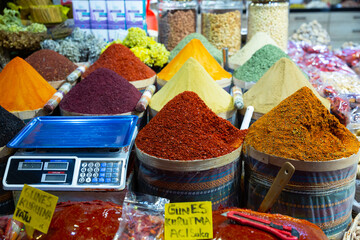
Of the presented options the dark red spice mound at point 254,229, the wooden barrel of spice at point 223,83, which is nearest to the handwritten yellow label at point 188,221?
the dark red spice mound at point 254,229

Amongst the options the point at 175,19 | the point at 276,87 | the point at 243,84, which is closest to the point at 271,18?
the point at 175,19

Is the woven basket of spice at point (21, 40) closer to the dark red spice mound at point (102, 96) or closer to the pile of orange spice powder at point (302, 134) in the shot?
the dark red spice mound at point (102, 96)

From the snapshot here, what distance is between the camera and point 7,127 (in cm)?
117

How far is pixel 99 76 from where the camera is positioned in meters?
1.51

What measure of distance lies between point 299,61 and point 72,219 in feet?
6.93

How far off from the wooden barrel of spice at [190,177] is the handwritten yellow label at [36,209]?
315 mm

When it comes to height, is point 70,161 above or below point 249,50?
below

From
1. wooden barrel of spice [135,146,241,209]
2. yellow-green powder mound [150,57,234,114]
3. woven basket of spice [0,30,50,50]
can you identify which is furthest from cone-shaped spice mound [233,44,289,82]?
woven basket of spice [0,30,50,50]

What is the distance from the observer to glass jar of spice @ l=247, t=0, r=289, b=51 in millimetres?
2533

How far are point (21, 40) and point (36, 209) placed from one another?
68.4 inches

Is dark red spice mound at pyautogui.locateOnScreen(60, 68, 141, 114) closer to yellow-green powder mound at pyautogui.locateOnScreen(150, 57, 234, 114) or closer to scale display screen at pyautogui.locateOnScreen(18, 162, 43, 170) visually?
yellow-green powder mound at pyautogui.locateOnScreen(150, 57, 234, 114)

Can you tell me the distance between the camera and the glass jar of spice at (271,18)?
253 cm

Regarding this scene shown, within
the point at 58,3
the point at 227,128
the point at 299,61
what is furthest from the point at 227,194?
the point at 58,3

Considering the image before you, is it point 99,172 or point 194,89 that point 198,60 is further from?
point 99,172
